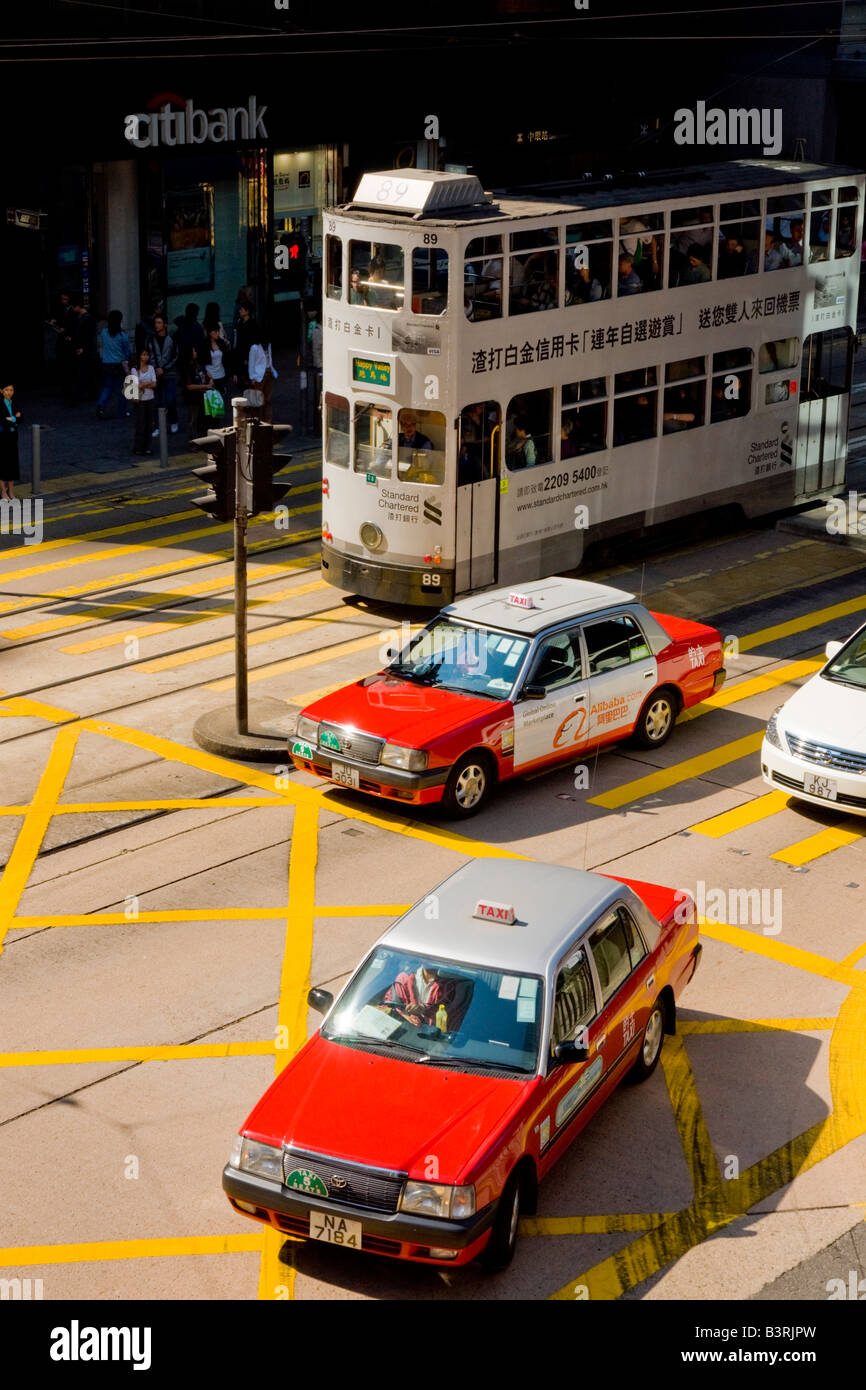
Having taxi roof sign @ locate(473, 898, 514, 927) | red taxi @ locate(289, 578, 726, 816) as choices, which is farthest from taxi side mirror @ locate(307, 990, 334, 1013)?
red taxi @ locate(289, 578, 726, 816)

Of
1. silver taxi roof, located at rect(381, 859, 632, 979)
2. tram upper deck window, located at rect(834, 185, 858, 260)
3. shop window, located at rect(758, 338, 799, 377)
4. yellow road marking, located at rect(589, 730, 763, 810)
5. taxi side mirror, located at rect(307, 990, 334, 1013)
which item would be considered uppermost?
tram upper deck window, located at rect(834, 185, 858, 260)

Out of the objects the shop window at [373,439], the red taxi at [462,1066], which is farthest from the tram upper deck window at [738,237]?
the red taxi at [462,1066]

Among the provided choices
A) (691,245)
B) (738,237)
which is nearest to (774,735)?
(691,245)

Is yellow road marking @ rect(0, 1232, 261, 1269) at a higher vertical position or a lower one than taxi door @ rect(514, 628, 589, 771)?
lower

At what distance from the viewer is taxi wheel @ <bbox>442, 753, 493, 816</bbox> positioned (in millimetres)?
15188

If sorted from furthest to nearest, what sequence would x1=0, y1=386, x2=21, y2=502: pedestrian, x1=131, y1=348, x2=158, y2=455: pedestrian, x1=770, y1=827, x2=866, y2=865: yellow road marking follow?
1. x1=131, y1=348, x2=158, y2=455: pedestrian
2. x1=0, y1=386, x2=21, y2=502: pedestrian
3. x1=770, y1=827, x2=866, y2=865: yellow road marking

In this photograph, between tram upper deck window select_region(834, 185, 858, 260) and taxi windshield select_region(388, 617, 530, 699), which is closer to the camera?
taxi windshield select_region(388, 617, 530, 699)

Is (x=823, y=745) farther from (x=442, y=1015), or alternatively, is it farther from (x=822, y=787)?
(x=442, y=1015)

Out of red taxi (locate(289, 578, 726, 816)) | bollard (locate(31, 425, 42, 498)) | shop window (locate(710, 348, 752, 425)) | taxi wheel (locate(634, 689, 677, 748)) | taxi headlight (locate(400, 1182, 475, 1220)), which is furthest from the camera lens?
bollard (locate(31, 425, 42, 498))

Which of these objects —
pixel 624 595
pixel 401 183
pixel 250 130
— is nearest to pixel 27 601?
pixel 401 183

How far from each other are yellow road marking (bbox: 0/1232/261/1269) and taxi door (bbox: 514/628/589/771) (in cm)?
660

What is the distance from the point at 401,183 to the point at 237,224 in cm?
1538

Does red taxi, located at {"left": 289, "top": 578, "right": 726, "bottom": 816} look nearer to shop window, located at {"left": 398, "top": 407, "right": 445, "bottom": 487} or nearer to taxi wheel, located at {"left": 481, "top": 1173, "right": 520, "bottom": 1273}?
shop window, located at {"left": 398, "top": 407, "right": 445, "bottom": 487}

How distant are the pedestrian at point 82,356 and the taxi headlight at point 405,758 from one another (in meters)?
16.9
